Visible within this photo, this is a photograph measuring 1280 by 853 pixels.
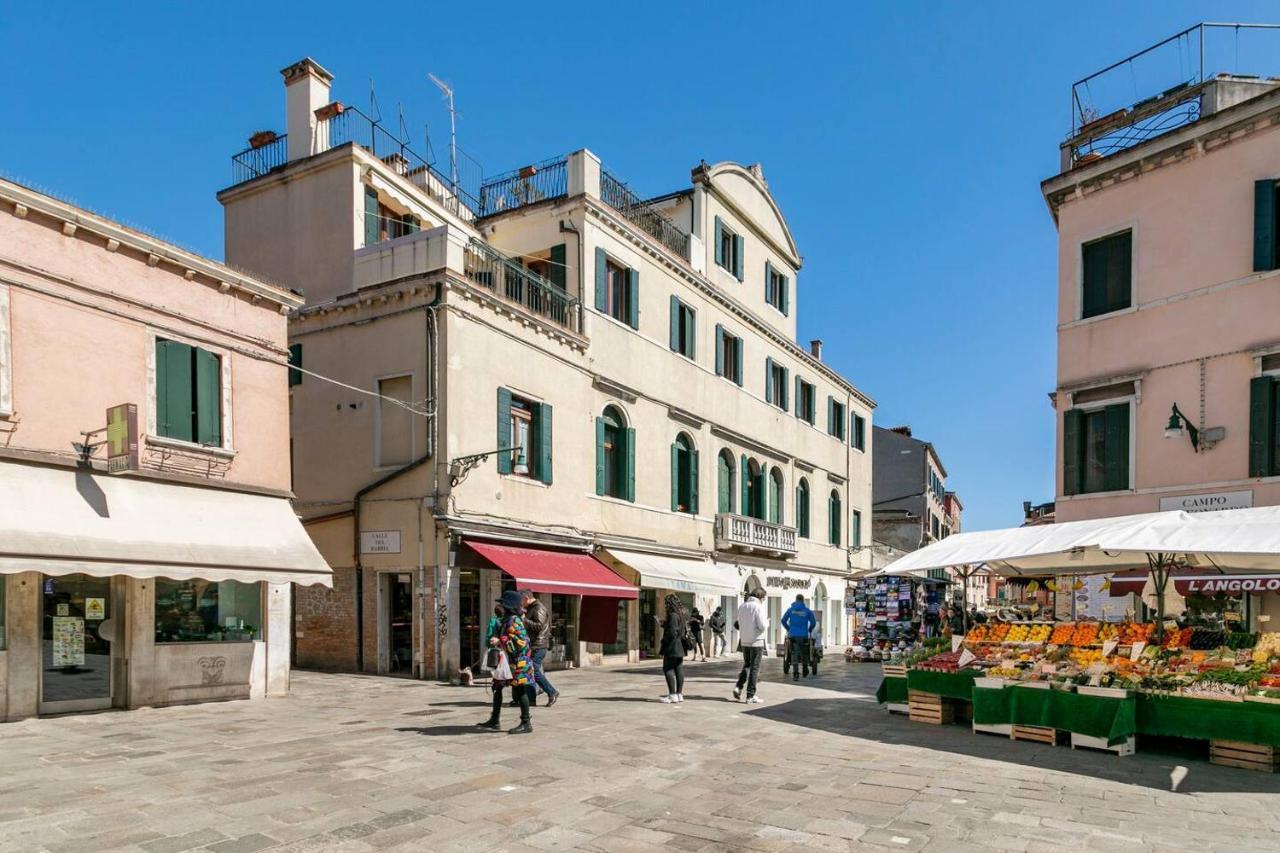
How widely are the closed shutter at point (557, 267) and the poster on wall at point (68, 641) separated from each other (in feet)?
38.0

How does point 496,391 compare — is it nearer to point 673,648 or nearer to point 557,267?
point 557,267

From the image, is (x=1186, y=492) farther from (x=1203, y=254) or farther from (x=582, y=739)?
(x=582, y=739)

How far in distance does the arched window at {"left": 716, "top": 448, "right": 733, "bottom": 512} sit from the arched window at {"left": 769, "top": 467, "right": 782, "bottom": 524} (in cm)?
284

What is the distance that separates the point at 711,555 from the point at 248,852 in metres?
18.5

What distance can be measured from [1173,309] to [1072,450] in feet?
10.2

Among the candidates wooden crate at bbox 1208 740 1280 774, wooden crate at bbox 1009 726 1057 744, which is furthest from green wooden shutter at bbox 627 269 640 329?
wooden crate at bbox 1208 740 1280 774

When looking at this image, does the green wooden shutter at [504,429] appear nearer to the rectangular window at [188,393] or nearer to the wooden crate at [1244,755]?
the rectangular window at [188,393]

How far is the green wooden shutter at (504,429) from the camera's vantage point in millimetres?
16500

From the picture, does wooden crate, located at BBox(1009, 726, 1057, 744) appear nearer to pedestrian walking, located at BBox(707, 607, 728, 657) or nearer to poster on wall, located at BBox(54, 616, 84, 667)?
poster on wall, located at BBox(54, 616, 84, 667)

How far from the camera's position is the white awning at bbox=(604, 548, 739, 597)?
18.9 meters

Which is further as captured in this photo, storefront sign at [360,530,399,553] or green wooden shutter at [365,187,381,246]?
green wooden shutter at [365,187,381,246]

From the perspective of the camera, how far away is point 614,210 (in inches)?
778

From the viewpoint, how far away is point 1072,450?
54.4 feet

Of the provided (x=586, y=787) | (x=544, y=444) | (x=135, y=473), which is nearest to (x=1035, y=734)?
(x=586, y=787)
